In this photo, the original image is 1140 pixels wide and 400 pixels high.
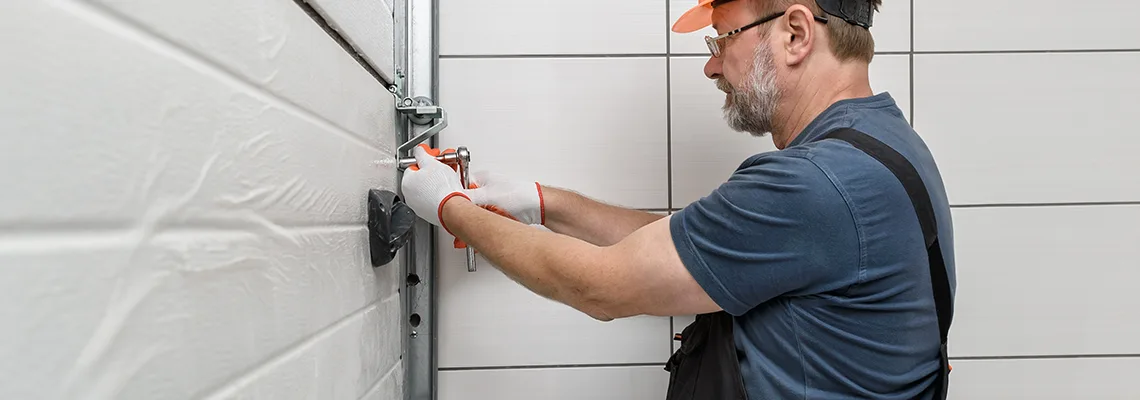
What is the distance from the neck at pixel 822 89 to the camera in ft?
3.14

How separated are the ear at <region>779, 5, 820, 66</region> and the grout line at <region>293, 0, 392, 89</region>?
62cm

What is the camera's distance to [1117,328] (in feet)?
4.40

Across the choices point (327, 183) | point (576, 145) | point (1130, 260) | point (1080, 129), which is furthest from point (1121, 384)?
point (327, 183)

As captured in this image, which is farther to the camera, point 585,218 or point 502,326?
point 502,326

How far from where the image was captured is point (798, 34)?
0.96 meters

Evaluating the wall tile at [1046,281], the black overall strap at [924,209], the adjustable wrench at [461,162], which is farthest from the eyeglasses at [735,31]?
the wall tile at [1046,281]

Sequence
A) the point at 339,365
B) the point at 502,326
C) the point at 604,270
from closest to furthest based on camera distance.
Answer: the point at 339,365
the point at 604,270
the point at 502,326

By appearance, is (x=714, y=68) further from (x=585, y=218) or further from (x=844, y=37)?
(x=585, y=218)

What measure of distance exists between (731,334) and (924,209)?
0.98ft

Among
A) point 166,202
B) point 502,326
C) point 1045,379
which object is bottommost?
point 1045,379

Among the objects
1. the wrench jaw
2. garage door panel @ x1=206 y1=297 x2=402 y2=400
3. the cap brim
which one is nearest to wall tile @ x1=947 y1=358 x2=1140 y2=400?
the cap brim

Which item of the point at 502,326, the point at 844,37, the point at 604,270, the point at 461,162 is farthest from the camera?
the point at 502,326

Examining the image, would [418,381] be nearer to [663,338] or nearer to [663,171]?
[663,338]

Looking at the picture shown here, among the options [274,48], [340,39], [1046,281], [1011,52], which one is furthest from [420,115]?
[1046,281]
